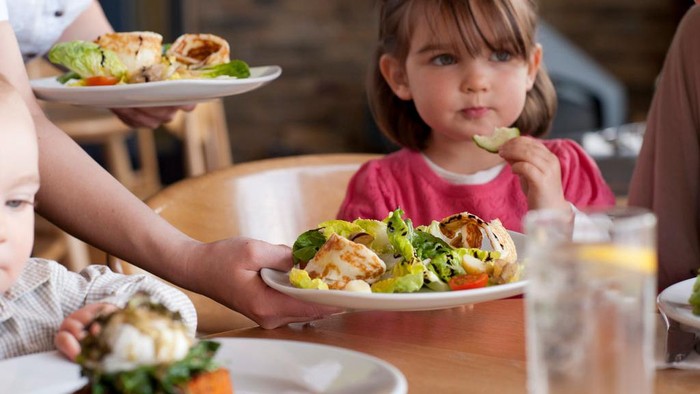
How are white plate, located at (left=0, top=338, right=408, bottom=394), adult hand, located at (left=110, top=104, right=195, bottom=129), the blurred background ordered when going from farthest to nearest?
the blurred background, adult hand, located at (left=110, top=104, right=195, bottom=129), white plate, located at (left=0, top=338, right=408, bottom=394)

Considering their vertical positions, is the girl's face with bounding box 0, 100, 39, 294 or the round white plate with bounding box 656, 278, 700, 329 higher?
the girl's face with bounding box 0, 100, 39, 294

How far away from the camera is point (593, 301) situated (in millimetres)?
749

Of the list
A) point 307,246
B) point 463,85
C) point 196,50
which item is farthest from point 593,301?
point 196,50

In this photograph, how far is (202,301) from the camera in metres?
1.75

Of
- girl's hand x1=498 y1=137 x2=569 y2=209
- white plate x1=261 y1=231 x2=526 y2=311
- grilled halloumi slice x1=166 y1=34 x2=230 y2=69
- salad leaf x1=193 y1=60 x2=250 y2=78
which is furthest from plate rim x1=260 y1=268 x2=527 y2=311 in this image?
grilled halloumi slice x1=166 y1=34 x2=230 y2=69

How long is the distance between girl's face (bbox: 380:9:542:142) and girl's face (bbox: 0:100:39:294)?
916 millimetres

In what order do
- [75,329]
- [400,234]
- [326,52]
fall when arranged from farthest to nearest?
[326,52] → [400,234] → [75,329]

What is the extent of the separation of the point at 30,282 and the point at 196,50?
0.86m

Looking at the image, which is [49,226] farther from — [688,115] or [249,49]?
[688,115]

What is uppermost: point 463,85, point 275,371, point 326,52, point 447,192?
point 463,85

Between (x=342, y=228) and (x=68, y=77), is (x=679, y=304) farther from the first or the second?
(x=68, y=77)

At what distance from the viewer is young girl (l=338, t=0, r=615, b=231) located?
1.83 metres

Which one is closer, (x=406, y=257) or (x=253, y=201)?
(x=406, y=257)

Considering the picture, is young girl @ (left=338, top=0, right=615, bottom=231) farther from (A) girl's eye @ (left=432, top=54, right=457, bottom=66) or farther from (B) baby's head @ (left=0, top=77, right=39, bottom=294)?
(B) baby's head @ (left=0, top=77, right=39, bottom=294)
